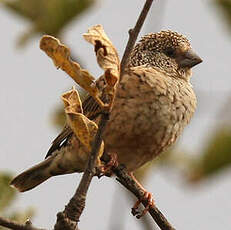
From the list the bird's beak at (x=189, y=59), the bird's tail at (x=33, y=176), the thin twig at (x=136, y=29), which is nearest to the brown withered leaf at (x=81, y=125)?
the thin twig at (x=136, y=29)

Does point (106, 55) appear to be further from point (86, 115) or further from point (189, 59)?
point (189, 59)

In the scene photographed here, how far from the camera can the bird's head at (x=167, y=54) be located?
480 cm

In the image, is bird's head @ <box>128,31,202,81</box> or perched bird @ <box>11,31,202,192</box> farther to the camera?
bird's head @ <box>128,31,202,81</box>

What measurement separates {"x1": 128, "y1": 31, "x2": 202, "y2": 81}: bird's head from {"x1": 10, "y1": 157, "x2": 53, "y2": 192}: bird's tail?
1030 mm

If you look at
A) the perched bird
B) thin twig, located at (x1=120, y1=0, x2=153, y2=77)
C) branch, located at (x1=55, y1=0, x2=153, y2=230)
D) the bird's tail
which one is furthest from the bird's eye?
thin twig, located at (x1=120, y1=0, x2=153, y2=77)

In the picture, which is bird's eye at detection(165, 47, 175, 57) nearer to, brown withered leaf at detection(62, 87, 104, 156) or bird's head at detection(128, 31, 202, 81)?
bird's head at detection(128, 31, 202, 81)

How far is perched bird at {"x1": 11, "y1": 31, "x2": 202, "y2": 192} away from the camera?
4152mm

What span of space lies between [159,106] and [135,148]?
346 millimetres

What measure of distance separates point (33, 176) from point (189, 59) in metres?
1.50

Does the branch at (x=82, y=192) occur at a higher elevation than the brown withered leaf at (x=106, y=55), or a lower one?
lower

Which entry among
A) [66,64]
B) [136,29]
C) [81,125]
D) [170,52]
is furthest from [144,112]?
[136,29]

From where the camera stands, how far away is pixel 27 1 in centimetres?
444

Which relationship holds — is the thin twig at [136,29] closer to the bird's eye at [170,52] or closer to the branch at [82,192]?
the branch at [82,192]

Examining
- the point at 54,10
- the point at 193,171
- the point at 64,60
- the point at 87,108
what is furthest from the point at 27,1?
the point at 64,60
